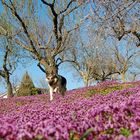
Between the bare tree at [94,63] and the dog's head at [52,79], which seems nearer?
the dog's head at [52,79]

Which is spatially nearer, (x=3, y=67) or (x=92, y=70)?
(x=3, y=67)

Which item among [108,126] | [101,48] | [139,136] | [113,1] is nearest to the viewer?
[139,136]

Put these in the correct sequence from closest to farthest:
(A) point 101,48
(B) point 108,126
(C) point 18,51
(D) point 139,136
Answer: (D) point 139,136, (B) point 108,126, (C) point 18,51, (A) point 101,48

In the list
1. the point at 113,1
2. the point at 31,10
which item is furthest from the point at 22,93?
the point at 113,1

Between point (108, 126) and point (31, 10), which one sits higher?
point (31, 10)

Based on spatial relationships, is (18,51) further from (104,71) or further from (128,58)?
(104,71)

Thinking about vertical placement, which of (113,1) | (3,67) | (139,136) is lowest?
(139,136)

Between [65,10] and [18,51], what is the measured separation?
2468 cm

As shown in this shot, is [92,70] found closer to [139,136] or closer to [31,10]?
[31,10]

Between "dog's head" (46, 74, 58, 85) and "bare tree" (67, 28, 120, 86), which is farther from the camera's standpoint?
"bare tree" (67, 28, 120, 86)

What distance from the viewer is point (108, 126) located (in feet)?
13.1

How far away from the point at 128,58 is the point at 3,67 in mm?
33305

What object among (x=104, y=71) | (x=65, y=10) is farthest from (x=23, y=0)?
(x=104, y=71)

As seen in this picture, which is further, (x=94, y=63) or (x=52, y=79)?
(x=94, y=63)
